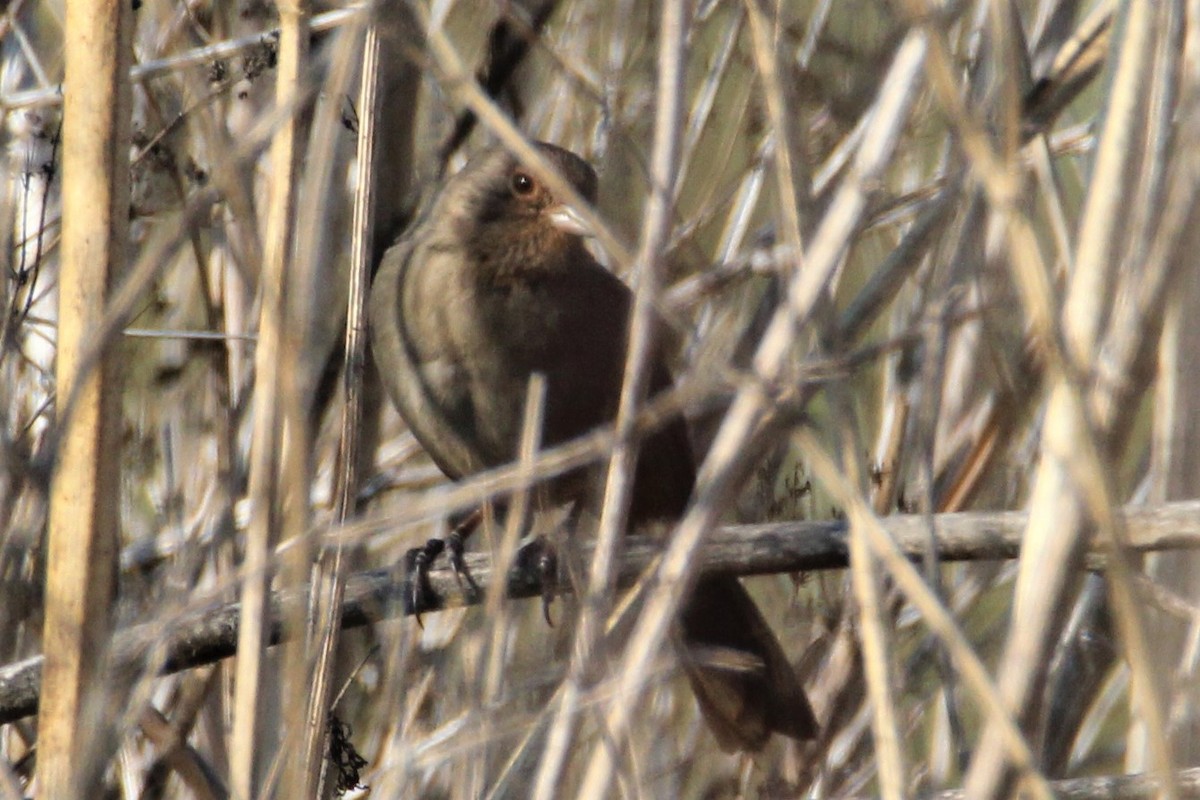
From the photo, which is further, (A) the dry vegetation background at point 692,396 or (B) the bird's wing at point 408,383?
(B) the bird's wing at point 408,383

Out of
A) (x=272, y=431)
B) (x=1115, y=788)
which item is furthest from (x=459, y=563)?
(x=1115, y=788)

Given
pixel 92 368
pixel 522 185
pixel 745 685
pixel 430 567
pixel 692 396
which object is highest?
pixel 522 185

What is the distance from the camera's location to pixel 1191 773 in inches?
74.7

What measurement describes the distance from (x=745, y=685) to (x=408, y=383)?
0.98 m

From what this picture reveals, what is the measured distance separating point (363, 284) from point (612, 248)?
0.66 m

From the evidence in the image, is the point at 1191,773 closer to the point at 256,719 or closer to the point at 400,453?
the point at 256,719

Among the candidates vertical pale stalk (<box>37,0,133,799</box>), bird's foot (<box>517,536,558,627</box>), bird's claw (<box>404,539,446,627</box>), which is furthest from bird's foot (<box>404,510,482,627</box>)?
vertical pale stalk (<box>37,0,133,799</box>)

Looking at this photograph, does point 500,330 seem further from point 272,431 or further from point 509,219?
point 272,431

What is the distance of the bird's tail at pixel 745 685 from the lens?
2.84m

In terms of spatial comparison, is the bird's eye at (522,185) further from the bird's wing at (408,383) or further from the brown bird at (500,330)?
the bird's wing at (408,383)

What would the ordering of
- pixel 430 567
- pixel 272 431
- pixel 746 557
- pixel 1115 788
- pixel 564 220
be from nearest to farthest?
pixel 272 431, pixel 1115 788, pixel 746 557, pixel 430 567, pixel 564 220

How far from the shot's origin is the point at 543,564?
2820mm

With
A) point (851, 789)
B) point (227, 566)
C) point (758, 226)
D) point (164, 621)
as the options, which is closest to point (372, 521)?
point (164, 621)

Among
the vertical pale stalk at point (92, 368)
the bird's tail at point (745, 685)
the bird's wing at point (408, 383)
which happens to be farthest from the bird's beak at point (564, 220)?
the vertical pale stalk at point (92, 368)
